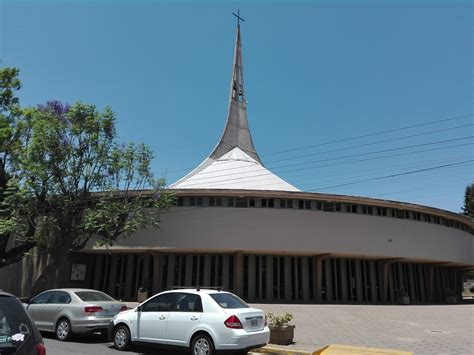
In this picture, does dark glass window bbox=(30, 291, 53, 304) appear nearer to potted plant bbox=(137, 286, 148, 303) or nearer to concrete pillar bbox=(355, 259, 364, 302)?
potted plant bbox=(137, 286, 148, 303)

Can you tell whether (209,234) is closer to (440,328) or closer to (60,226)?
(60,226)

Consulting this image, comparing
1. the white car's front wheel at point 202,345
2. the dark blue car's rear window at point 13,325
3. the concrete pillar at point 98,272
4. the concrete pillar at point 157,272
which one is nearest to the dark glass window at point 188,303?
the white car's front wheel at point 202,345

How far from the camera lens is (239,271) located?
83.3 feet

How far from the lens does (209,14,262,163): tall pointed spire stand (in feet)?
129

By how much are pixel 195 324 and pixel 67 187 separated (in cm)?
1428

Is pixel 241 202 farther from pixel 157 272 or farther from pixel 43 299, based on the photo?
pixel 43 299

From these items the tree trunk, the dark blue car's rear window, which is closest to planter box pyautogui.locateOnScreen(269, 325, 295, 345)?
the dark blue car's rear window

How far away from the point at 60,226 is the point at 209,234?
8149 mm

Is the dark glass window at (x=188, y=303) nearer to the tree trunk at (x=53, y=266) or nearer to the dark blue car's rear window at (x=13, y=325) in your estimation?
the dark blue car's rear window at (x=13, y=325)

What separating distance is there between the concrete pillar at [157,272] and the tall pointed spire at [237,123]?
1332 cm

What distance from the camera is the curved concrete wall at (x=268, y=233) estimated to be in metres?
24.5

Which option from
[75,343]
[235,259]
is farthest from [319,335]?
[235,259]

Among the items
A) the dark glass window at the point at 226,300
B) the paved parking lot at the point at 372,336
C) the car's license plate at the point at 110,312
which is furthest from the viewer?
the car's license plate at the point at 110,312

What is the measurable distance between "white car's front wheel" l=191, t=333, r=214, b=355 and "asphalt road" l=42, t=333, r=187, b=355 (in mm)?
1423
